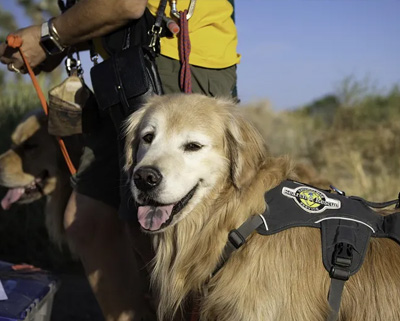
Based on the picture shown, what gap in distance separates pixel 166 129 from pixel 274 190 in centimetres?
63

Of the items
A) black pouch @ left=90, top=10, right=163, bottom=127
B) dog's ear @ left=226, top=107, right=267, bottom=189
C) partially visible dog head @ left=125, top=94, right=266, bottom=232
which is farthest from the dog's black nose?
black pouch @ left=90, top=10, right=163, bottom=127

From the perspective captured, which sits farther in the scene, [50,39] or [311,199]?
[50,39]

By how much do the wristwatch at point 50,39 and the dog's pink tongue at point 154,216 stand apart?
1.12 meters

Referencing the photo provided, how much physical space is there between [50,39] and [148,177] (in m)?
1.13

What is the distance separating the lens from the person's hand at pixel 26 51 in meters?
3.08

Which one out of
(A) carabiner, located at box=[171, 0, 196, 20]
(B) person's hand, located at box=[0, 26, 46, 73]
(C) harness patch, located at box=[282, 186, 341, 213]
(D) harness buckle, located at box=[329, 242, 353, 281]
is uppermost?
(A) carabiner, located at box=[171, 0, 196, 20]

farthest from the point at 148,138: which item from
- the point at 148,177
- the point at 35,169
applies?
the point at 35,169

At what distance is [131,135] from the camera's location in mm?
2918

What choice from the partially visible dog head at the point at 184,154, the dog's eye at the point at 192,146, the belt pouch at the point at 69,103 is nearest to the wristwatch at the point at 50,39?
the belt pouch at the point at 69,103

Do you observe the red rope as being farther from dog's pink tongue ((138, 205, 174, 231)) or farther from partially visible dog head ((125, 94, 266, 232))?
dog's pink tongue ((138, 205, 174, 231))

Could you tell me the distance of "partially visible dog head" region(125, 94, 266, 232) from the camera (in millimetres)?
Answer: 2502

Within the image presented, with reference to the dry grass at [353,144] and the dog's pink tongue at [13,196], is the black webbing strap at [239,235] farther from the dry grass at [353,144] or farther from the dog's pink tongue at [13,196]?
the dry grass at [353,144]

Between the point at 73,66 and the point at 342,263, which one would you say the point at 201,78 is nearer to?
the point at 73,66

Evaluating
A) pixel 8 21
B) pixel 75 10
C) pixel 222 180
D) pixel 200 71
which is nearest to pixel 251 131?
pixel 222 180
